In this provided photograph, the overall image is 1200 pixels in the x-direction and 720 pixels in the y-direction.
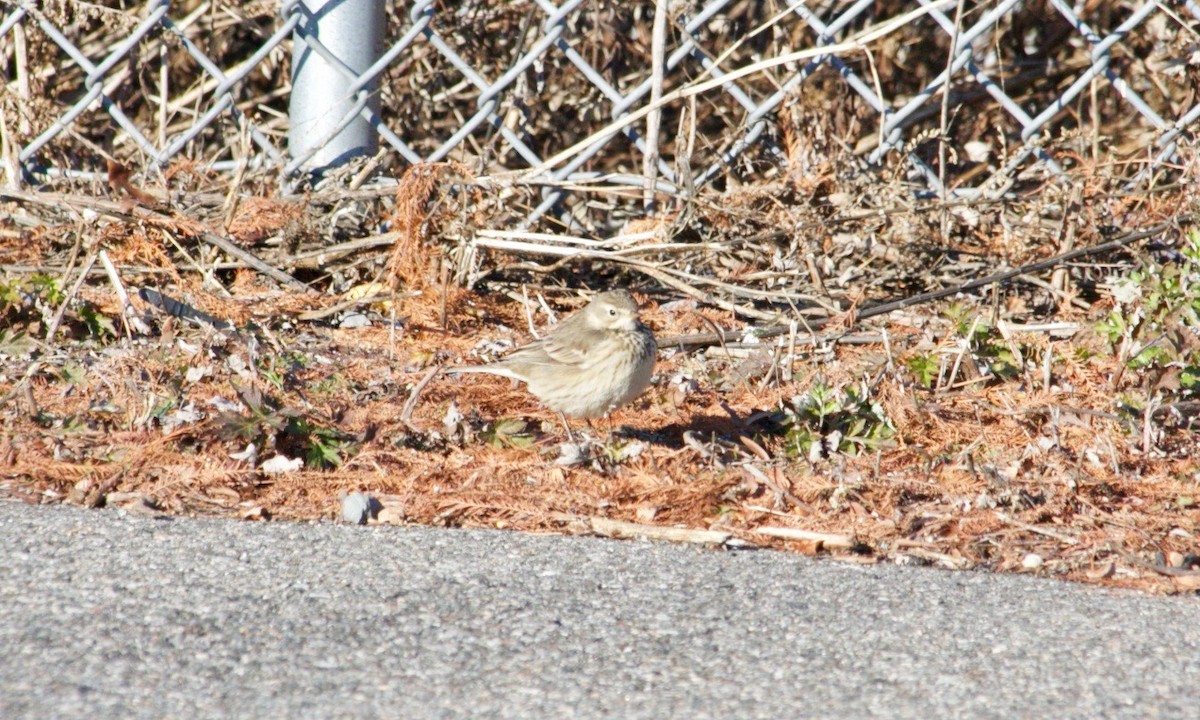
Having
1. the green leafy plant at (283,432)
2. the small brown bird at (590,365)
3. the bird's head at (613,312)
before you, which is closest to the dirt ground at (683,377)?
the green leafy plant at (283,432)

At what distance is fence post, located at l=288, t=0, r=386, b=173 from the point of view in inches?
273

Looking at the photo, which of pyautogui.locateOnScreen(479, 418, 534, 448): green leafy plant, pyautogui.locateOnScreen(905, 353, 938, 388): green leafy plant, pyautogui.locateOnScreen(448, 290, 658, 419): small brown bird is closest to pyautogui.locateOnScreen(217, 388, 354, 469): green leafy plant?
pyautogui.locateOnScreen(479, 418, 534, 448): green leafy plant

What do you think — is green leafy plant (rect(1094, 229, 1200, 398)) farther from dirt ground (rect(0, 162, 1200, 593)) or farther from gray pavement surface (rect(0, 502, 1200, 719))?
gray pavement surface (rect(0, 502, 1200, 719))

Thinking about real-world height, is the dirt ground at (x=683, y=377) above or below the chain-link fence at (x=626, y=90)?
below

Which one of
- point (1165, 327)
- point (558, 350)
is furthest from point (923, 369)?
point (558, 350)

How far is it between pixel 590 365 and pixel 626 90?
3.45 meters

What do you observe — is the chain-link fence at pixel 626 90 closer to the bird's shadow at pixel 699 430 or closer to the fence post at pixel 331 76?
the fence post at pixel 331 76

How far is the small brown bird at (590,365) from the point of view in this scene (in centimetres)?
570

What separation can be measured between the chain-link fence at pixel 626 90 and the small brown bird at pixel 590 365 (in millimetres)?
1017

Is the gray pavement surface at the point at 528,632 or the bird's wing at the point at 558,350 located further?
the bird's wing at the point at 558,350

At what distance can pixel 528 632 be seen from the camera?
346 cm

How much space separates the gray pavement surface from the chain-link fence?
3020mm

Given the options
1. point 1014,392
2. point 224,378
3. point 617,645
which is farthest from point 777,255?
point 617,645

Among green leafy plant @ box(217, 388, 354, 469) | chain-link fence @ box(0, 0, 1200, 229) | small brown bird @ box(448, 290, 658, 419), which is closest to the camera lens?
green leafy plant @ box(217, 388, 354, 469)
